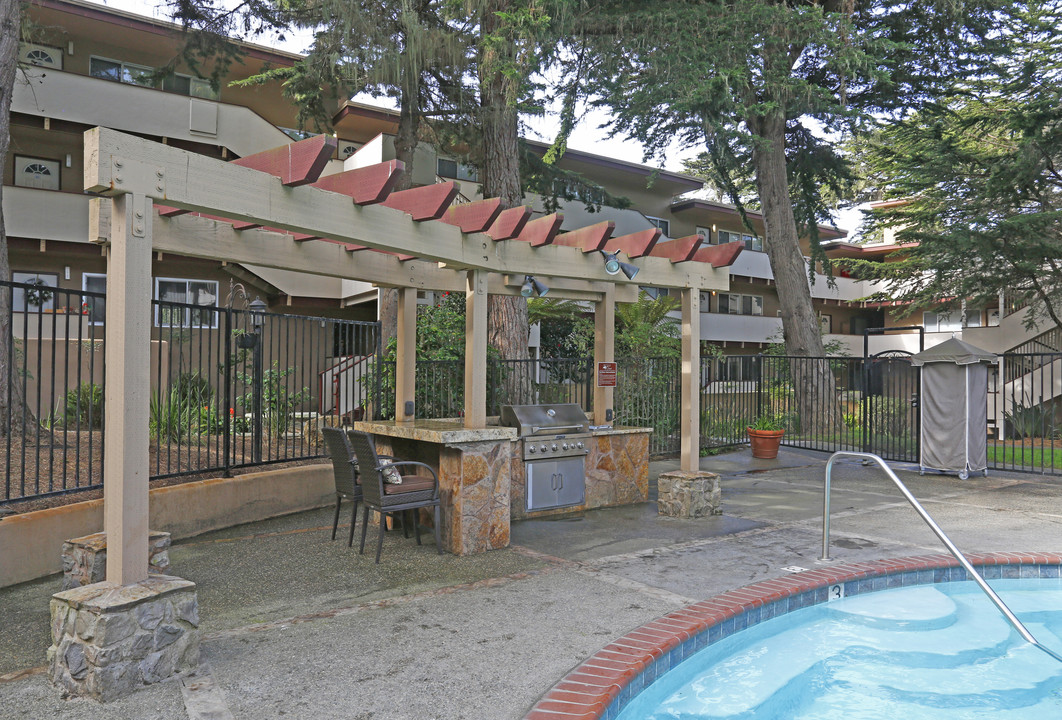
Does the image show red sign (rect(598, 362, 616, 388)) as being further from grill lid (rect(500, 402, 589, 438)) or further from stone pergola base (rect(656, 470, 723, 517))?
stone pergola base (rect(656, 470, 723, 517))

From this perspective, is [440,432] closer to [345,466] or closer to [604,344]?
[345,466]

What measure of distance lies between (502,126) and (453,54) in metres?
1.31

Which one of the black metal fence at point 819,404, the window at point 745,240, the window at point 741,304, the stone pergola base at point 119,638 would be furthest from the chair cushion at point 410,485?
the window at point 745,240

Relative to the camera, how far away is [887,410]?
13.8 meters

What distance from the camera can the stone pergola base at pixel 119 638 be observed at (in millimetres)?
3393

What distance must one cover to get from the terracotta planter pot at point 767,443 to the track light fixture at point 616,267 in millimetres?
6945

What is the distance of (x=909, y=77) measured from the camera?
15859 mm

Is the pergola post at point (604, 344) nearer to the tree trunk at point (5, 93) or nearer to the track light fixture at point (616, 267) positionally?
the track light fixture at point (616, 267)

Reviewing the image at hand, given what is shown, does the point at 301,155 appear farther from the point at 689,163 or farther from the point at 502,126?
the point at 689,163

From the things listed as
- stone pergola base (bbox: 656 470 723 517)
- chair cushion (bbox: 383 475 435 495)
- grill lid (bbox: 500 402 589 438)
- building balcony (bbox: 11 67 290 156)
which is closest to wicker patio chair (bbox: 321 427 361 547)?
chair cushion (bbox: 383 475 435 495)

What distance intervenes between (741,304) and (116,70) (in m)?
22.9

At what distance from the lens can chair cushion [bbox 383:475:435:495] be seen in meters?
6.02

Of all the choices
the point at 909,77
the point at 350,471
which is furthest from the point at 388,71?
the point at 909,77

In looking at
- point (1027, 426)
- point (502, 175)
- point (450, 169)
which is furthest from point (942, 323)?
point (502, 175)
